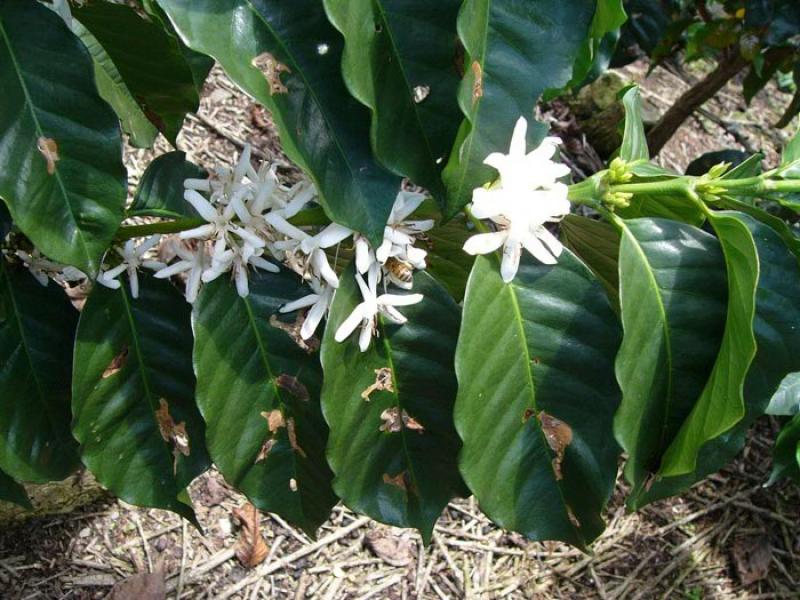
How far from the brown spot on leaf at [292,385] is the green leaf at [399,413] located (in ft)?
0.33

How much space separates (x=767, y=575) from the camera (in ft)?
7.61

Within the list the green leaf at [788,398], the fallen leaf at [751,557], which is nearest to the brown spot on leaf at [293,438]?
the green leaf at [788,398]

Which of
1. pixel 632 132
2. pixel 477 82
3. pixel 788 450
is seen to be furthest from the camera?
pixel 788 450

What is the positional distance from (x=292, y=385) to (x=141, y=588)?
3.42 feet

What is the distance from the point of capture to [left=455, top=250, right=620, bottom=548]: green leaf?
88 cm

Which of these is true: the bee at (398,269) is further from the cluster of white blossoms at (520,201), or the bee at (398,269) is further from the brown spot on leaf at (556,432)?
the brown spot on leaf at (556,432)

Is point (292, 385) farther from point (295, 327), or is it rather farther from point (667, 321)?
point (667, 321)

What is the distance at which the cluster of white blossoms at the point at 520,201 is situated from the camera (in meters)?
0.79

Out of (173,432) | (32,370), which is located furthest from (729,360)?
(32,370)

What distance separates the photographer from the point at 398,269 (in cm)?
89

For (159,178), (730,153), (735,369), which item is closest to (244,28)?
(159,178)

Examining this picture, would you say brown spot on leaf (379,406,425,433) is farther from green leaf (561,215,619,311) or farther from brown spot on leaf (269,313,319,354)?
green leaf (561,215,619,311)

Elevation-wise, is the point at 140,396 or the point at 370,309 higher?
the point at 370,309

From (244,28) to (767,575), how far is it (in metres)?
2.25
